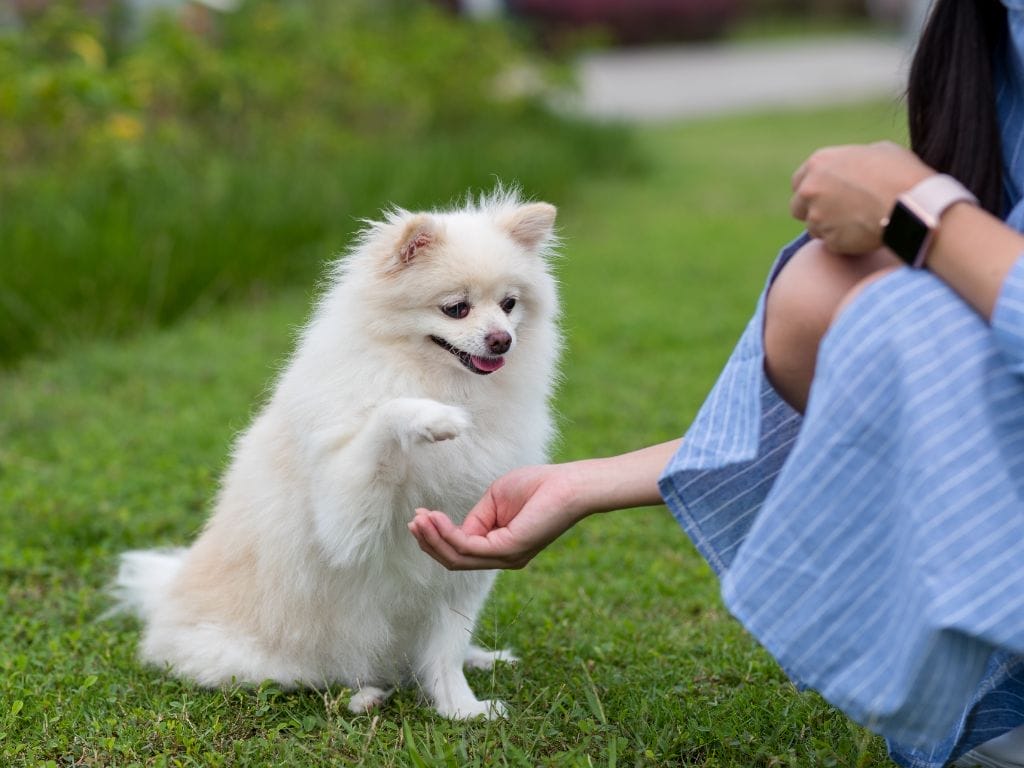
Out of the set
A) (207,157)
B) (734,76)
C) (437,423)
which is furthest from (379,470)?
(734,76)

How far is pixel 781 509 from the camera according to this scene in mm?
1717

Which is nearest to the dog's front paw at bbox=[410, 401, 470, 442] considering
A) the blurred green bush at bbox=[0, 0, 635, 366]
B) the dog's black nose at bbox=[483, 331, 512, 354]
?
the dog's black nose at bbox=[483, 331, 512, 354]

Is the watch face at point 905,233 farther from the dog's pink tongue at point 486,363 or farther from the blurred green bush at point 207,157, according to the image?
the blurred green bush at point 207,157

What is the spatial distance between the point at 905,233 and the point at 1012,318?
192mm

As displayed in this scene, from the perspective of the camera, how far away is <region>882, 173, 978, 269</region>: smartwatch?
1.68 m

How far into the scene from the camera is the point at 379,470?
225 centimetres

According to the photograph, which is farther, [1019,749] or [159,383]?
[159,383]

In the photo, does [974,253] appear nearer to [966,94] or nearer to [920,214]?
[920,214]

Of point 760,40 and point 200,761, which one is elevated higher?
point 200,761

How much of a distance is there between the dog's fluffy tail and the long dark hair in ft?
6.04

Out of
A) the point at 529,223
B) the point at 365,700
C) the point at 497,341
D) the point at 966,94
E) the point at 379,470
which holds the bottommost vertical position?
the point at 365,700

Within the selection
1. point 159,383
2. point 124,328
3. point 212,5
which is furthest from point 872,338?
point 212,5

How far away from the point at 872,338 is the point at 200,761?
1379 millimetres

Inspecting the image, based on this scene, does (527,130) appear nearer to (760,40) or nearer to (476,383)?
(476,383)
